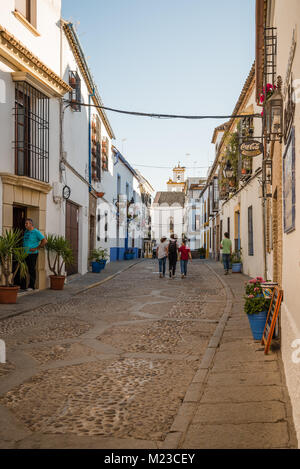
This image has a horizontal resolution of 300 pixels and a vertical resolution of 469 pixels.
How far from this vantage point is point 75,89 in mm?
13883

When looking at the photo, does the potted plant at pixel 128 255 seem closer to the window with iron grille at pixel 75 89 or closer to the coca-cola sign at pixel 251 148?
the window with iron grille at pixel 75 89

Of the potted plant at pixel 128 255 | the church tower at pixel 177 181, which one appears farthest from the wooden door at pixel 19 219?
the church tower at pixel 177 181

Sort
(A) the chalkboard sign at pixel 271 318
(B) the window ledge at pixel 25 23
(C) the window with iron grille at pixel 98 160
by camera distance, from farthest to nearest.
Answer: (C) the window with iron grille at pixel 98 160 → (B) the window ledge at pixel 25 23 → (A) the chalkboard sign at pixel 271 318

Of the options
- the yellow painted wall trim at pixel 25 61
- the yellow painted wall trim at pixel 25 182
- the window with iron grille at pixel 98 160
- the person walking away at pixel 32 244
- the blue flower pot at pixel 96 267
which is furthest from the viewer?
the window with iron grille at pixel 98 160

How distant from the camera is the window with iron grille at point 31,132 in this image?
986cm

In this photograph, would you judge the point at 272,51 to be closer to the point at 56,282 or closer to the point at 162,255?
the point at 56,282

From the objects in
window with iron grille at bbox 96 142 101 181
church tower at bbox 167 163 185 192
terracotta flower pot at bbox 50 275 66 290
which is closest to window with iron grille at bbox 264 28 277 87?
terracotta flower pot at bbox 50 275 66 290

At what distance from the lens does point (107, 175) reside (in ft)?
74.6

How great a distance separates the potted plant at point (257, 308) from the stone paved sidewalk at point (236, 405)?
21cm

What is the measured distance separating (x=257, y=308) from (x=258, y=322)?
0.21 metres

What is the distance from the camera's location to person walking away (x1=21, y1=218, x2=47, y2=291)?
10.1 m

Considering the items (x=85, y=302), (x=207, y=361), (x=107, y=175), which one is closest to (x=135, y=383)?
(x=207, y=361)
